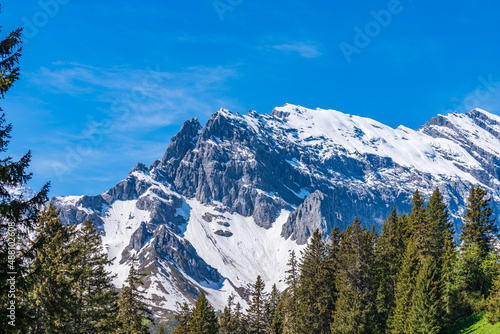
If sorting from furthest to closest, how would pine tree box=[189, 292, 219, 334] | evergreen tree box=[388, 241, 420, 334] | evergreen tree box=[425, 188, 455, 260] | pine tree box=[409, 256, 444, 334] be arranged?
pine tree box=[189, 292, 219, 334] < evergreen tree box=[425, 188, 455, 260] < evergreen tree box=[388, 241, 420, 334] < pine tree box=[409, 256, 444, 334]

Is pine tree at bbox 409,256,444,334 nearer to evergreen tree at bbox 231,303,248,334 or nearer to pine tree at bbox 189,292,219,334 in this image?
evergreen tree at bbox 231,303,248,334

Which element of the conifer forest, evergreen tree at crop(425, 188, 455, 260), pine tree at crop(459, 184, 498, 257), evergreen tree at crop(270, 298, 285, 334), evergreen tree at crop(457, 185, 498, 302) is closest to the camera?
the conifer forest

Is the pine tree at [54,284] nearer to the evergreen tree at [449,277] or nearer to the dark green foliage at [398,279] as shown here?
the dark green foliage at [398,279]

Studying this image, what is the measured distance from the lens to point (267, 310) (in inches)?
2670

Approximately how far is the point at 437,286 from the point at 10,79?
45.3m

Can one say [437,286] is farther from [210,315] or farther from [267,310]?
[210,315]

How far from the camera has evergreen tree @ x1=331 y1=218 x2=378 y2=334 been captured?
5381 centimetres

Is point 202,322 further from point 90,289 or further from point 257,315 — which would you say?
point 90,289

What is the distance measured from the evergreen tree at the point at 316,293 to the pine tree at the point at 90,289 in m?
27.4

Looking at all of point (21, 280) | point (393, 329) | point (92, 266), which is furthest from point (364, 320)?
point (21, 280)

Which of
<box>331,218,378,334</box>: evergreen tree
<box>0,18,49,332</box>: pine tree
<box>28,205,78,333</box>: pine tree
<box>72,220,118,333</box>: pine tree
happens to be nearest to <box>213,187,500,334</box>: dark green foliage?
<box>331,218,378,334</box>: evergreen tree

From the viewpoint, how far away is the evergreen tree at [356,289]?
53.8 m

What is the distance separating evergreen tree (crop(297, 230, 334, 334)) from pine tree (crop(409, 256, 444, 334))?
12319 mm

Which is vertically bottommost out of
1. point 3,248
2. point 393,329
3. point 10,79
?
point 393,329
